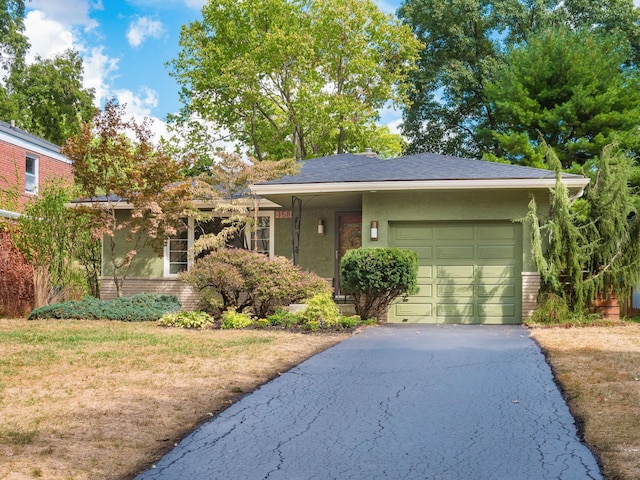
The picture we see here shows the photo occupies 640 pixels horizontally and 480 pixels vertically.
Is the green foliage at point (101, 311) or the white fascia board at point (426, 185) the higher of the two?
the white fascia board at point (426, 185)

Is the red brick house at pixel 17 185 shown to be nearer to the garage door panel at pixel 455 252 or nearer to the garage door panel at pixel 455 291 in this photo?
the garage door panel at pixel 455 252

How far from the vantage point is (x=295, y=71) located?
91.4 ft

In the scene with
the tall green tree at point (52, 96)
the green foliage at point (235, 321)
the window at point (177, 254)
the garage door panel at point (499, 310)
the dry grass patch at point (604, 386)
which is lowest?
the dry grass patch at point (604, 386)

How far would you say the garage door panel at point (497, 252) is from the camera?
12688 mm

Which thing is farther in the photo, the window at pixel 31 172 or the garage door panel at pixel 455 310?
the window at pixel 31 172

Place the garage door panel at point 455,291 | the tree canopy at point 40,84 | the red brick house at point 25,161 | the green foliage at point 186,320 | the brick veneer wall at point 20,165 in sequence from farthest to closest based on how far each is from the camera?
1. the tree canopy at point 40,84
2. the red brick house at point 25,161
3. the brick veneer wall at point 20,165
4. the garage door panel at point 455,291
5. the green foliage at point 186,320

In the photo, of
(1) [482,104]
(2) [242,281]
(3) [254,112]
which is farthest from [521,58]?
(2) [242,281]

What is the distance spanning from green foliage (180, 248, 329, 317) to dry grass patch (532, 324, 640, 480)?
4.19 m

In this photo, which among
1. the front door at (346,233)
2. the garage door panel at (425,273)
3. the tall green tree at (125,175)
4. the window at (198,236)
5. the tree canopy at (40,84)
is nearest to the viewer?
the garage door panel at (425,273)

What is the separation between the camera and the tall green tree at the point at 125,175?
46.1 feet

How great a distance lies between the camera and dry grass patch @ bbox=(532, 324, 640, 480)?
4.21 metres

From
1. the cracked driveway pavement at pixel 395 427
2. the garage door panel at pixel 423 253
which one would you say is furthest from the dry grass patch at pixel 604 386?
the garage door panel at pixel 423 253

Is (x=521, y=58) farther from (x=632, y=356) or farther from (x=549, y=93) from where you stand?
(x=632, y=356)

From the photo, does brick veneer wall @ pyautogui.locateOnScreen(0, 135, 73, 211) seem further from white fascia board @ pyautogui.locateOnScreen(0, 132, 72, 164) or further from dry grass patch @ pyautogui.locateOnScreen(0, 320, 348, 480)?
dry grass patch @ pyautogui.locateOnScreen(0, 320, 348, 480)
